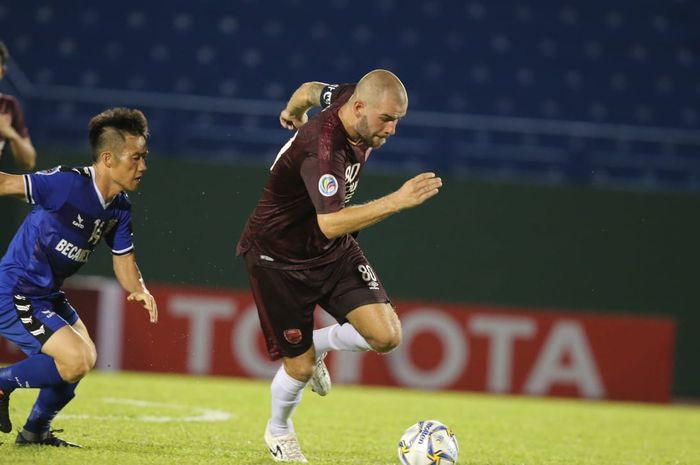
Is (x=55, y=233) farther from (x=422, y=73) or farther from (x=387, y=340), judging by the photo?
(x=422, y=73)

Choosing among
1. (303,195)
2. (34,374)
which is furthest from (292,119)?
(34,374)

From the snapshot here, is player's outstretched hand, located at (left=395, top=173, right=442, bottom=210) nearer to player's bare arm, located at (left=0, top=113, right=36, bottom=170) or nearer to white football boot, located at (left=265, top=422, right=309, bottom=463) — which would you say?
white football boot, located at (left=265, top=422, right=309, bottom=463)

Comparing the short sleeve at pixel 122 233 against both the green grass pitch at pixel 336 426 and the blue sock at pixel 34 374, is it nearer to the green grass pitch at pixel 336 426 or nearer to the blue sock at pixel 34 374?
the blue sock at pixel 34 374

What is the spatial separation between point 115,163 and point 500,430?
3706 mm

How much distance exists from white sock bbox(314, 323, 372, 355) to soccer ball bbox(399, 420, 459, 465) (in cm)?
72

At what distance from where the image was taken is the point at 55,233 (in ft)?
18.1

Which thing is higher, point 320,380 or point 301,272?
point 301,272

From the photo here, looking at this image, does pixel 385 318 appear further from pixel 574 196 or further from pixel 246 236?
pixel 574 196

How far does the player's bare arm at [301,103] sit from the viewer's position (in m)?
6.11

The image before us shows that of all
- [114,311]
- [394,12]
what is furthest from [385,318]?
[394,12]

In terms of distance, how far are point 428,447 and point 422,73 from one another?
10533 mm

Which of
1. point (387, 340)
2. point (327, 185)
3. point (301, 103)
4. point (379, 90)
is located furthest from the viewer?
point (301, 103)

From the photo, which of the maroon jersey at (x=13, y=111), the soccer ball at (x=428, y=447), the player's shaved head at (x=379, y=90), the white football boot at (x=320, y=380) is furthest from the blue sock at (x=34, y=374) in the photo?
A: the maroon jersey at (x=13, y=111)

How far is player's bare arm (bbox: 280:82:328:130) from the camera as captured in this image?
240 inches
